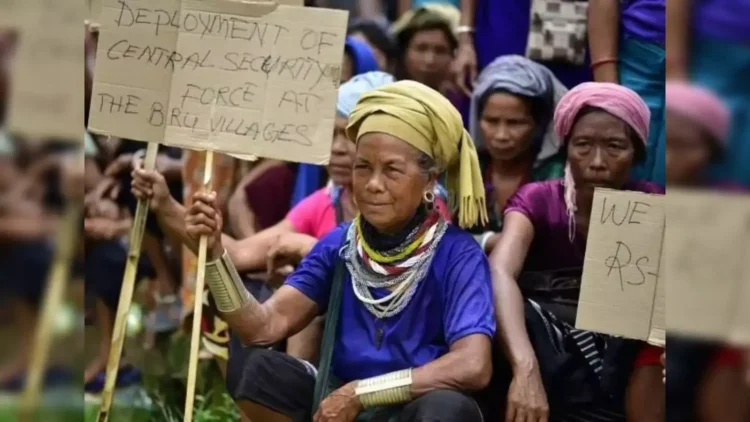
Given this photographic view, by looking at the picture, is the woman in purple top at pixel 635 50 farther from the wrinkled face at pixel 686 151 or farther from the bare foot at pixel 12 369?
the bare foot at pixel 12 369

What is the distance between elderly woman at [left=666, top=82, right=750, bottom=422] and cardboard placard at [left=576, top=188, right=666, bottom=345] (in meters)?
0.31

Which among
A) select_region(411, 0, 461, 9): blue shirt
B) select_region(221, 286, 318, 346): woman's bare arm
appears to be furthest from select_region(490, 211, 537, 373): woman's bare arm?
select_region(411, 0, 461, 9): blue shirt

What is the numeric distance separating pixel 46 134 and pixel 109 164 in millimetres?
951

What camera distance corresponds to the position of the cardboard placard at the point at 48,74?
127cm

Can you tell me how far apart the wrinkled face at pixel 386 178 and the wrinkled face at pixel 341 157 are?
359mm

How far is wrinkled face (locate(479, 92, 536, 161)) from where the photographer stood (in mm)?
1973

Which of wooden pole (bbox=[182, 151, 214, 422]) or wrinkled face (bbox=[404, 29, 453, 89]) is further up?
wrinkled face (bbox=[404, 29, 453, 89])

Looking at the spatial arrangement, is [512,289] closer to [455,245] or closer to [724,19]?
[455,245]

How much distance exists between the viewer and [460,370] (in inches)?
65.0

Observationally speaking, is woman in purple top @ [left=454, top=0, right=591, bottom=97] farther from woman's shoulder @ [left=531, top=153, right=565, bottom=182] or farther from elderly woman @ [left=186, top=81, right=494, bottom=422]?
elderly woman @ [left=186, top=81, right=494, bottom=422]

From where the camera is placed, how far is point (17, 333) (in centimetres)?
130

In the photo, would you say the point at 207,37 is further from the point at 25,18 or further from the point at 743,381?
the point at 743,381

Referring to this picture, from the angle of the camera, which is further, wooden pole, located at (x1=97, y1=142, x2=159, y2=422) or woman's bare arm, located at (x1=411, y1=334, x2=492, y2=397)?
wooden pole, located at (x1=97, y1=142, x2=159, y2=422)

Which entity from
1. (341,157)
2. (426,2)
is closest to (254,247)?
(341,157)
